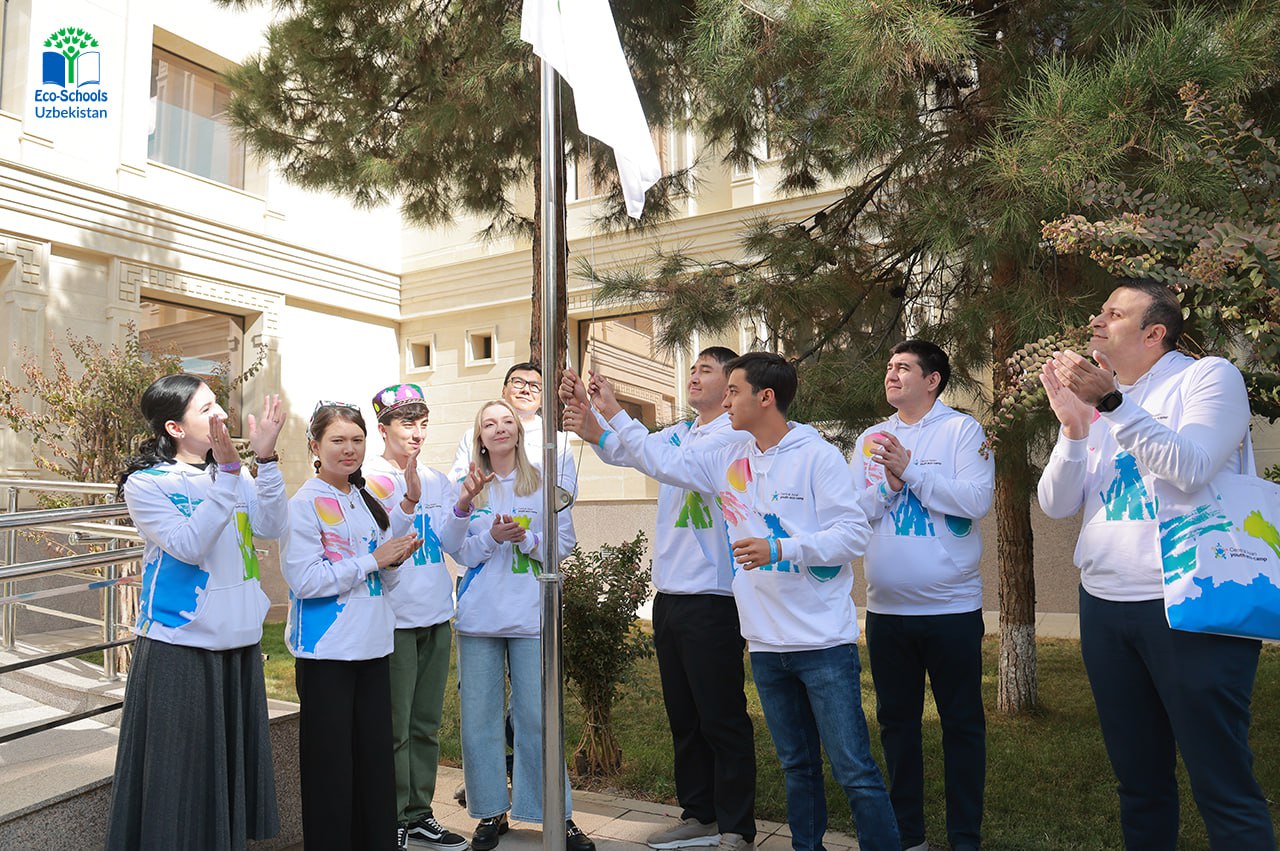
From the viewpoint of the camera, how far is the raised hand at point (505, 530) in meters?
3.67

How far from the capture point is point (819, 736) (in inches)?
131

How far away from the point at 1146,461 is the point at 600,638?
8.77 ft

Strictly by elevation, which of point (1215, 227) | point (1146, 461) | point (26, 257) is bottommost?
point (1146, 461)

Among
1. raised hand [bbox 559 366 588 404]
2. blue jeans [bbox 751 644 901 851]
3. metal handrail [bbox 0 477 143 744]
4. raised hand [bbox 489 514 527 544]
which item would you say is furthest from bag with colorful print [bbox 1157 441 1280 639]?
metal handrail [bbox 0 477 143 744]

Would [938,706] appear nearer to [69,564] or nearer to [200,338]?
[69,564]

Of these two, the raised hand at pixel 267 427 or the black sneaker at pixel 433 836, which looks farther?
the black sneaker at pixel 433 836

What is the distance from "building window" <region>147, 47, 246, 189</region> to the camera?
11703 millimetres

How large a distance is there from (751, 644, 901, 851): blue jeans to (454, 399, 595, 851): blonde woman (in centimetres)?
96

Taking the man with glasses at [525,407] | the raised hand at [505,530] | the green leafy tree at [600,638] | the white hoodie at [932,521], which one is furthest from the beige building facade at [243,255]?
the raised hand at [505,530]

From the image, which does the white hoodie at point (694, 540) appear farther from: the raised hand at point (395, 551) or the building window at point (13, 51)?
the building window at point (13, 51)

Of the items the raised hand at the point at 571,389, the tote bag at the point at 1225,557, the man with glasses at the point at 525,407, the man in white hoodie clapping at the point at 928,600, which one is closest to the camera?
the tote bag at the point at 1225,557

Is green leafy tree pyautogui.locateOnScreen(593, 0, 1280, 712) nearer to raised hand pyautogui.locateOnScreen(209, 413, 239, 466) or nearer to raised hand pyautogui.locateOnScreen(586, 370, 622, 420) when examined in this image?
raised hand pyautogui.locateOnScreen(586, 370, 622, 420)

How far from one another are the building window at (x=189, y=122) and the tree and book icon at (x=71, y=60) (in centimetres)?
93

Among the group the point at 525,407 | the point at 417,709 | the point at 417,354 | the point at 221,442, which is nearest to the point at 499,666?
the point at 417,709
